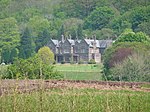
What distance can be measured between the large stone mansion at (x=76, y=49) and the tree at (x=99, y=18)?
11436 mm

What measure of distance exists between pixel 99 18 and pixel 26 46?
23.5 metres

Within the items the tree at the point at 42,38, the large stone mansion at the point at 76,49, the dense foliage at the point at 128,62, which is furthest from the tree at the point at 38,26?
the dense foliage at the point at 128,62

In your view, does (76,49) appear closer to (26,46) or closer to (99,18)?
(26,46)

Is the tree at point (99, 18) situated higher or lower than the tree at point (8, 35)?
higher

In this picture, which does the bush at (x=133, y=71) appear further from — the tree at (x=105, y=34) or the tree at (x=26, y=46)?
the tree at (x=105, y=34)

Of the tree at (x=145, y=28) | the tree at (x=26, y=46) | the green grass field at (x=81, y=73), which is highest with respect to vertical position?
the tree at (x=145, y=28)

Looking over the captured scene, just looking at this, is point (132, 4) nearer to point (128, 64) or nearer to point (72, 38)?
point (72, 38)

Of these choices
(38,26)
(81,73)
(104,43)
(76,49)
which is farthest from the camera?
(38,26)

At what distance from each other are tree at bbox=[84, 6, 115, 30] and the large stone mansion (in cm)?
1144

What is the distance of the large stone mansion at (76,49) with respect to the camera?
7188 centimetres

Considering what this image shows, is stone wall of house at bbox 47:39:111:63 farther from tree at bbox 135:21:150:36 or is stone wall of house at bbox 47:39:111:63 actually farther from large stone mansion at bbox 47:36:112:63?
tree at bbox 135:21:150:36

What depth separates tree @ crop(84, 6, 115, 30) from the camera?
278 feet

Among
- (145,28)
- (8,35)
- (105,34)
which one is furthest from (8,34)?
(145,28)

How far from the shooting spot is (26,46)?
65.8m
